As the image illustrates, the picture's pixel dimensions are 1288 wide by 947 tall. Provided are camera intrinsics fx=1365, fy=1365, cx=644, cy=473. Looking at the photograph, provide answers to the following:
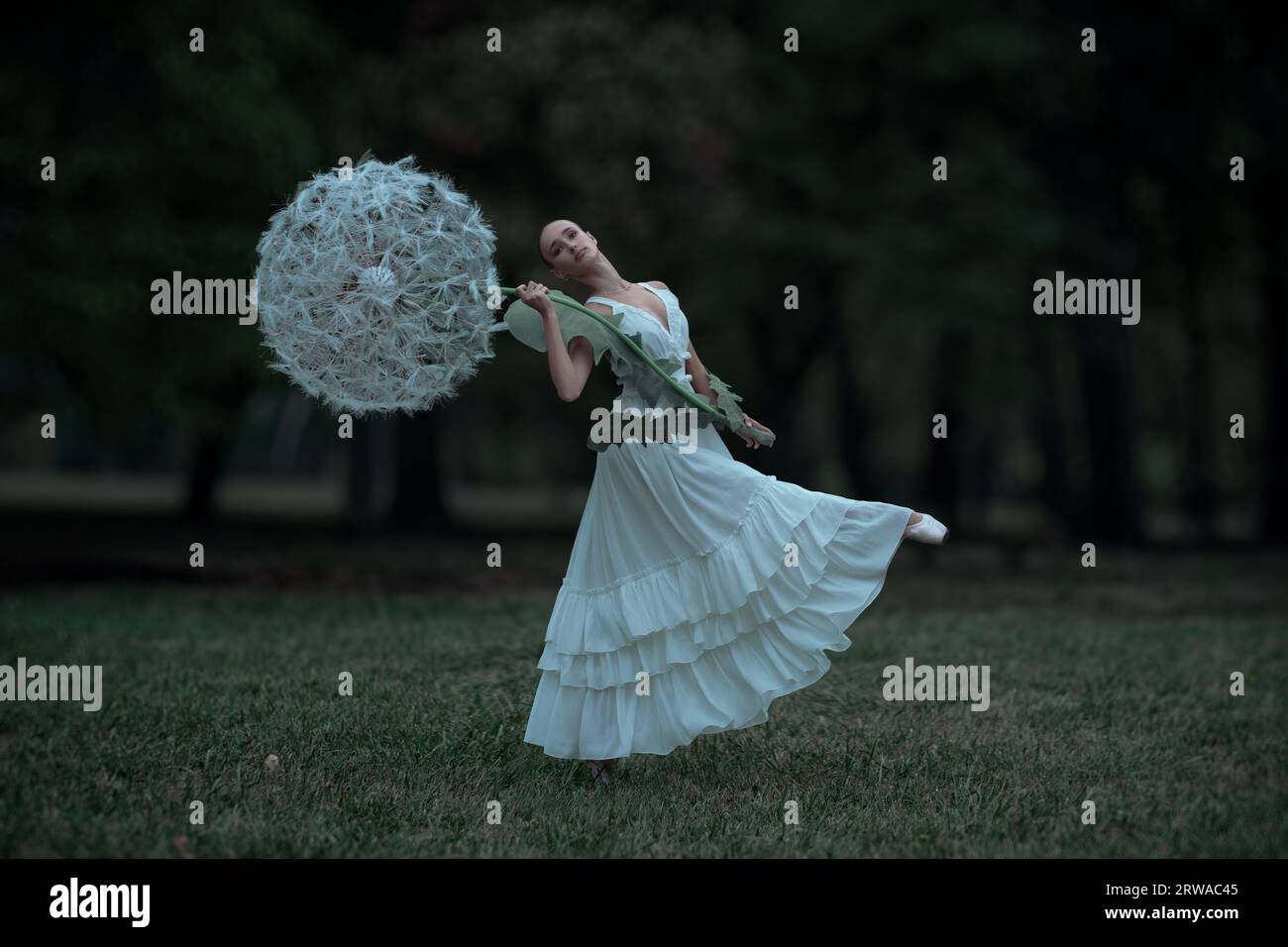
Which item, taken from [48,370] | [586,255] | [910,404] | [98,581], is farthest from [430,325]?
[910,404]

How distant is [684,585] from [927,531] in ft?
3.42

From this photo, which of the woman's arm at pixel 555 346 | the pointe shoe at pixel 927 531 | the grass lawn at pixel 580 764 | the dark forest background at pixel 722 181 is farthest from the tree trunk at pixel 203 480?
the pointe shoe at pixel 927 531

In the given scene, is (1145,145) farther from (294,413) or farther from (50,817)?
(294,413)

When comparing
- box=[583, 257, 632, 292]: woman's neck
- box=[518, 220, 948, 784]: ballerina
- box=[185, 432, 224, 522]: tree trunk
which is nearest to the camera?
box=[518, 220, 948, 784]: ballerina

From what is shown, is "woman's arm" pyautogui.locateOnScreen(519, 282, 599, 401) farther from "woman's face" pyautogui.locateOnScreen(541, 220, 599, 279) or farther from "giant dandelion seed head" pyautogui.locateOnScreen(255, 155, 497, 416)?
"woman's face" pyautogui.locateOnScreen(541, 220, 599, 279)

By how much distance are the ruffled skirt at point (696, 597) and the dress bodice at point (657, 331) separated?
38 centimetres

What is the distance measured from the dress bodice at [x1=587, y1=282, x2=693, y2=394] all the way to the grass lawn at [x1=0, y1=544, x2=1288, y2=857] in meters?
1.84

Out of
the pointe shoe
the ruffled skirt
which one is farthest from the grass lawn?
the pointe shoe

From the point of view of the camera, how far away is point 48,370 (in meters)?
15.1

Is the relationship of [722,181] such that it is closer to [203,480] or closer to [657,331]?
[203,480]

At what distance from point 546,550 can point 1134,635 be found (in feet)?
33.9

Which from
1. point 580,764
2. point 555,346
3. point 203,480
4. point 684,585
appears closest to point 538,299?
point 555,346

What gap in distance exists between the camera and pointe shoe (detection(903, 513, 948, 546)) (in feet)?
18.4

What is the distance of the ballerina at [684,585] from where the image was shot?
573 cm
